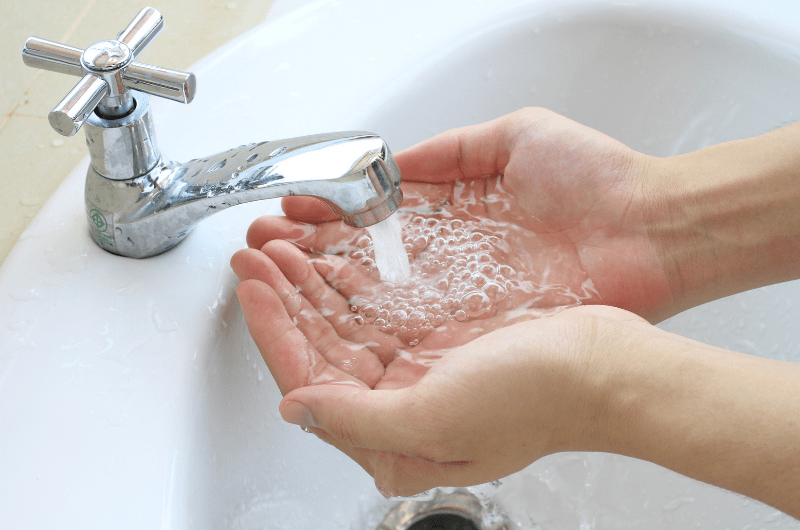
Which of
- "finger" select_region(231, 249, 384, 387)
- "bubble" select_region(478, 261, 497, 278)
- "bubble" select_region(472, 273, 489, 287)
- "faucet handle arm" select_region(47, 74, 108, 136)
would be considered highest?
"faucet handle arm" select_region(47, 74, 108, 136)

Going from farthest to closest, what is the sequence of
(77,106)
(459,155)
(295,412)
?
(459,155)
(295,412)
(77,106)

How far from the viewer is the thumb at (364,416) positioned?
0.53 meters

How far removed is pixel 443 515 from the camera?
2.39 ft

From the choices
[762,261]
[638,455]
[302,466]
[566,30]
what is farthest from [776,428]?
[566,30]

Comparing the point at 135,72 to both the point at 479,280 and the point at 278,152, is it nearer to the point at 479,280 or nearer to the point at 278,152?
the point at 278,152

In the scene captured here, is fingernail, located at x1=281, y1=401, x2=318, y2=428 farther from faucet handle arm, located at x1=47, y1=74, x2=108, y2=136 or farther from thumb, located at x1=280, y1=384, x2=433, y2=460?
faucet handle arm, located at x1=47, y1=74, x2=108, y2=136

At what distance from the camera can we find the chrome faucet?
1.52ft

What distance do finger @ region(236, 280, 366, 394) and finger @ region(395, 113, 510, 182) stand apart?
23 cm

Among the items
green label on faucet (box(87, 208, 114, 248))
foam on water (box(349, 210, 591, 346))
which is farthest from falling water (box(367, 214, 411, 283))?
green label on faucet (box(87, 208, 114, 248))

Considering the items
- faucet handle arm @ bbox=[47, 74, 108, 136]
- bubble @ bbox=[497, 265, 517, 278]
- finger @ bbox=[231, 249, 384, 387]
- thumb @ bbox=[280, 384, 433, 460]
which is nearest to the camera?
faucet handle arm @ bbox=[47, 74, 108, 136]

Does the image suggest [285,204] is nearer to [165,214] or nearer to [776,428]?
[165,214]

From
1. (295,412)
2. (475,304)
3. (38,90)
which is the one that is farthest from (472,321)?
(38,90)

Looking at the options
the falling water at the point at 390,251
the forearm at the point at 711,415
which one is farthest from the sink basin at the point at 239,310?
the forearm at the point at 711,415

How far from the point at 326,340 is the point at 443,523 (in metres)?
0.25
